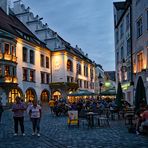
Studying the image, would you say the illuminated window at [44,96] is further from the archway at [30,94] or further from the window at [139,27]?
the window at [139,27]

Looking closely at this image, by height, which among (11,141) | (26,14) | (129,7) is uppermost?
(26,14)

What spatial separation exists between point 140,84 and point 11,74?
27571 millimetres

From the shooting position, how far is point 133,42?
27.8 m

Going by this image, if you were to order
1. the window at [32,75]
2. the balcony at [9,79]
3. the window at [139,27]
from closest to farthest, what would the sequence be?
the window at [139,27] < the balcony at [9,79] < the window at [32,75]

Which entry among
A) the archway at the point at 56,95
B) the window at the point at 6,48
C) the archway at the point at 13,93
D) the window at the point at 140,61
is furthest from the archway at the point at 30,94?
the window at the point at 140,61

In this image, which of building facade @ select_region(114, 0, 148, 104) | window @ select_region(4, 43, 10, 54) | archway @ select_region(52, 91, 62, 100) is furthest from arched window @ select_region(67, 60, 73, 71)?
building facade @ select_region(114, 0, 148, 104)

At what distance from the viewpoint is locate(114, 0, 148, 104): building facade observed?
23328mm

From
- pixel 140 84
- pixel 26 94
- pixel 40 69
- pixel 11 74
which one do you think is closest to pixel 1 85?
pixel 11 74

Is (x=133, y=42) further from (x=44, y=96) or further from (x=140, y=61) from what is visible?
(x=44, y=96)

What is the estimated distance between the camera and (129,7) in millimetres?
29375

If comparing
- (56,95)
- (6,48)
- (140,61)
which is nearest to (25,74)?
(6,48)

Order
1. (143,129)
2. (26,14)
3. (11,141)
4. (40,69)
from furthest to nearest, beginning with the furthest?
(26,14), (40,69), (143,129), (11,141)

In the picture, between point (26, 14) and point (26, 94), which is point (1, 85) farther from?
point (26, 14)

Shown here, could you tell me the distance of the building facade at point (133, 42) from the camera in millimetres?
23328
